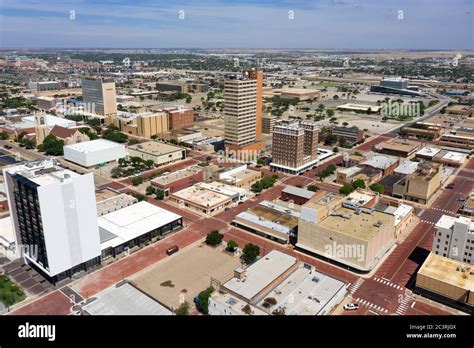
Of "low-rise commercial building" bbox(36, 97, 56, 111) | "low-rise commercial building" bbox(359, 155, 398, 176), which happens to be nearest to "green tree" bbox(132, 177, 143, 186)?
"low-rise commercial building" bbox(359, 155, 398, 176)

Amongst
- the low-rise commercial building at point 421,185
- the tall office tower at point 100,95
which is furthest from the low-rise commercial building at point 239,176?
the tall office tower at point 100,95

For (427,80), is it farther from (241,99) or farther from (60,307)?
(60,307)

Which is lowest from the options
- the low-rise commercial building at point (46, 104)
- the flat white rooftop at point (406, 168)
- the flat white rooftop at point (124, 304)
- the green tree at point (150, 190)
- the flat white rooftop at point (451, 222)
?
the flat white rooftop at point (124, 304)

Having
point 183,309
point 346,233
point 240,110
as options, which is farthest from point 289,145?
point 183,309

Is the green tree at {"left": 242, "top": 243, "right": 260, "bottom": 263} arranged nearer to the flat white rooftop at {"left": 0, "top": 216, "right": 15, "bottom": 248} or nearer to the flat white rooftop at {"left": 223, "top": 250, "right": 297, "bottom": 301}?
the flat white rooftop at {"left": 223, "top": 250, "right": 297, "bottom": 301}

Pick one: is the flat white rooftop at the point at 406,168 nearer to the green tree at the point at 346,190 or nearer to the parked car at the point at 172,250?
the green tree at the point at 346,190

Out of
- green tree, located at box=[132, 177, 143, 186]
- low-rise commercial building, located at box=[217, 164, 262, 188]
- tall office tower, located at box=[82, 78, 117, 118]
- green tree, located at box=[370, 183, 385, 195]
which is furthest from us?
tall office tower, located at box=[82, 78, 117, 118]

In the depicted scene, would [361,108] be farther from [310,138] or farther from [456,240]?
[456,240]
